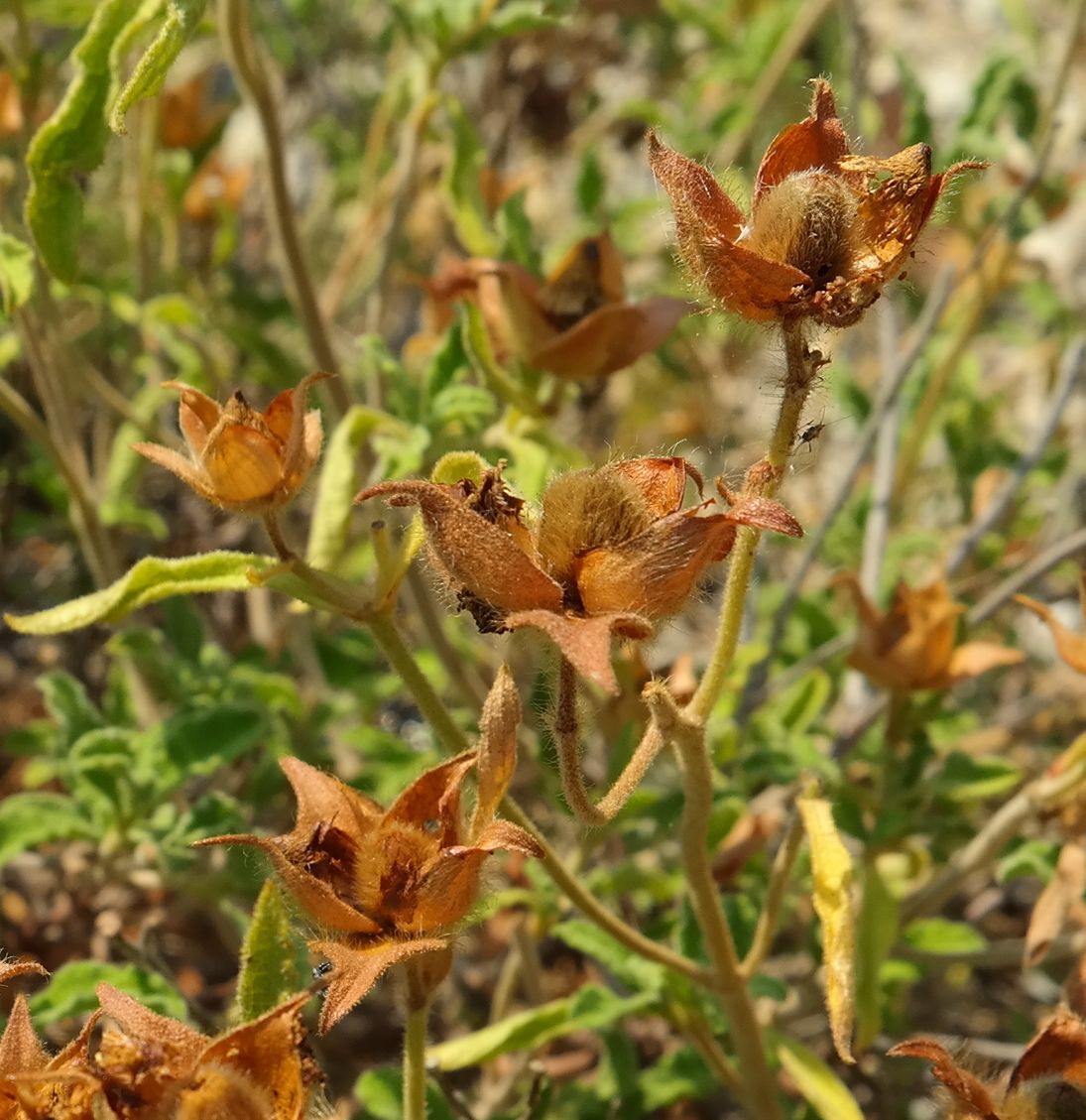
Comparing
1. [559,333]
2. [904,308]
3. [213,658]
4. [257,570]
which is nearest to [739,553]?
[257,570]

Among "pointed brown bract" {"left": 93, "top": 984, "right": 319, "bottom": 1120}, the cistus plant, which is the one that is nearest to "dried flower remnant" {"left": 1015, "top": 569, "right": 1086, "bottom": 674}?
the cistus plant

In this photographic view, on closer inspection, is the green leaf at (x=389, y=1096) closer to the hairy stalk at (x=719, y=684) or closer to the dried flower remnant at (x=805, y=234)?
the hairy stalk at (x=719, y=684)

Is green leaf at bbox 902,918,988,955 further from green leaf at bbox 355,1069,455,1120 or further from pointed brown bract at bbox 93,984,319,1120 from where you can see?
pointed brown bract at bbox 93,984,319,1120

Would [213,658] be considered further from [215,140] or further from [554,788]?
[215,140]

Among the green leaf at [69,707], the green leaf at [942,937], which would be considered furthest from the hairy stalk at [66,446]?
the green leaf at [942,937]

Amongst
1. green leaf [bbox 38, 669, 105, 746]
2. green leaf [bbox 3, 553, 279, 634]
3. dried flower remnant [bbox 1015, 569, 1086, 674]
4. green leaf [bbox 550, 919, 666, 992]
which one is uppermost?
green leaf [bbox 3, 553, 279, 634]

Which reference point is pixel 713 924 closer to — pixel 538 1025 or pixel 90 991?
pixel 538 1025

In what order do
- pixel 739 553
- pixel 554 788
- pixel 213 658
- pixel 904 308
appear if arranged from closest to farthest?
pixel 739 553 < pixel 554 788 < pixel 213 658 < pixel 904 308
